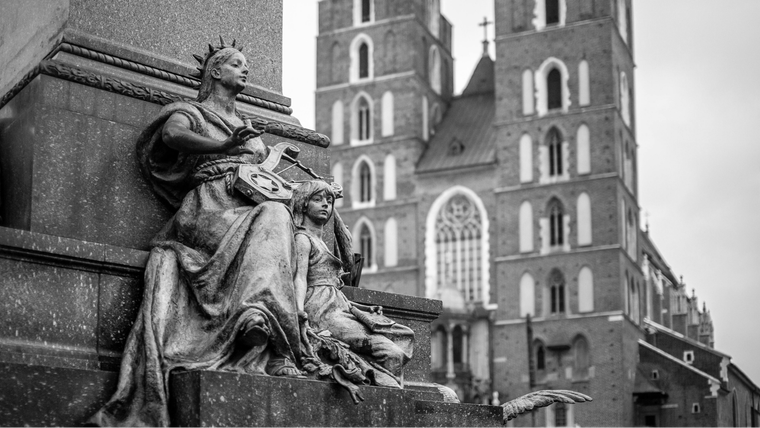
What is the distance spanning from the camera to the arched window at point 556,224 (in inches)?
1718

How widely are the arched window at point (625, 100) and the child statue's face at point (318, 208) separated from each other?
134 ft

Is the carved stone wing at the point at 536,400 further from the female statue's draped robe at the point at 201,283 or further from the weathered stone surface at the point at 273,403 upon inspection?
A: the female statue's draped robe at the point at 201,283

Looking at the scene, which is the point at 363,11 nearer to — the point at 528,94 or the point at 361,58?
the point at 361,58

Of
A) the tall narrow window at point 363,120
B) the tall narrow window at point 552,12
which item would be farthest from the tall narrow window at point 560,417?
the tall narrow window at point 552,12

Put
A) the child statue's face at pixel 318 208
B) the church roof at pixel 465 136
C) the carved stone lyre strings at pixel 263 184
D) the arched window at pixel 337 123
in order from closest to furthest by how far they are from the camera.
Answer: the carved stone lyre strings at pixel 263 184
the child statue's face at pixel 318 208
the church roof at pixel 465 136
the arched window at pixel 337 123

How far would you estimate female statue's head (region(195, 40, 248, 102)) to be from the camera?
5477 mm

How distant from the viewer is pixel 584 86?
4406cm

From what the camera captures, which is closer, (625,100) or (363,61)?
(625,100)

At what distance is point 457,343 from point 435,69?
41.2 feet

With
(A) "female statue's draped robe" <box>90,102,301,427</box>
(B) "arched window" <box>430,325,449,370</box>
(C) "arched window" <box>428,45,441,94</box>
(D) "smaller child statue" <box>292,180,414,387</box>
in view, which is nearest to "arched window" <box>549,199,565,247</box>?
(B) "arched window" <box>430,325,449,370</box>

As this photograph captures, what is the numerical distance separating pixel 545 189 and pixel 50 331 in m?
39.9

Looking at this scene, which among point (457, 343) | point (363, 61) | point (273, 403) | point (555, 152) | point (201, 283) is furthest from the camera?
point (363, 61)

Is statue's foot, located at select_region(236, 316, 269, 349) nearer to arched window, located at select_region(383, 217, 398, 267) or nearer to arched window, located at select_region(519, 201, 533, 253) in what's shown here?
arched window, located at select_region(519, 201, 533, 253)

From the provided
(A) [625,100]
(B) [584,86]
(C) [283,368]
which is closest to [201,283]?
(C) [283,368]
